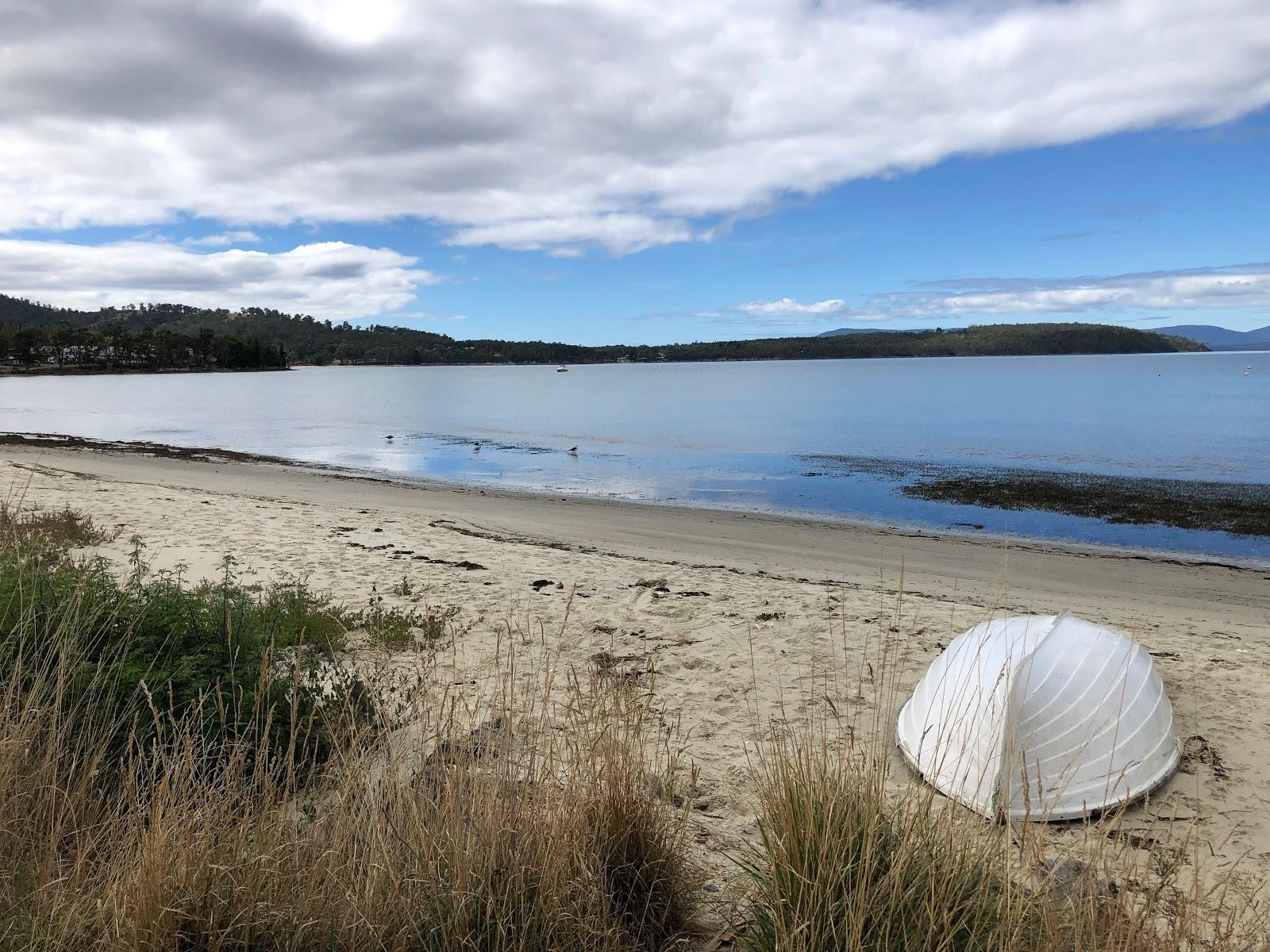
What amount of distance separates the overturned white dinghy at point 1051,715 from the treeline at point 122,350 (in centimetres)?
15954

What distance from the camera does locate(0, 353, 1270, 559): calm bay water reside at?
77.9 feet

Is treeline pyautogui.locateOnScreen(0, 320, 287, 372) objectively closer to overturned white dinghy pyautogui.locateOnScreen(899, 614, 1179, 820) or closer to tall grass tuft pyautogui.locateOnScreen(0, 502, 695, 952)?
tall grass tuft pyautogui.locateOnScreen(0, 502, 695, 952)

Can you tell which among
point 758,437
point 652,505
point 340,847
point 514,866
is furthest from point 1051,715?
point 758,437

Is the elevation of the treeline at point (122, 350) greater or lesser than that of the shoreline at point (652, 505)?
greater

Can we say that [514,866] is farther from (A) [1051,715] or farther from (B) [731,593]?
(B) [731,593]

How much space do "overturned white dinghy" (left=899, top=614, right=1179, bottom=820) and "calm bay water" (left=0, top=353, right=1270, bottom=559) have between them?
1331cm

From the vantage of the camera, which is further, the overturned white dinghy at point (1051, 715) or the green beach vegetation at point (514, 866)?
the overturned white dinghy at point (1051, 715)

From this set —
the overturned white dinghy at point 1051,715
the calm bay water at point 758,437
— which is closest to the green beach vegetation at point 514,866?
the overturned white dinghy at point 1051,715

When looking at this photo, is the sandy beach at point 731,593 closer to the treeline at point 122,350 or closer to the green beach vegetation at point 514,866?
the green beach vegetation at point 514,866

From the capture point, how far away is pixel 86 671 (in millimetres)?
4297

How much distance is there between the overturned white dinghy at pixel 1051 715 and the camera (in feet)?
15.7

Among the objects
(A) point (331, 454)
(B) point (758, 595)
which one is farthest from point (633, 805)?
(A) point (331, 454)

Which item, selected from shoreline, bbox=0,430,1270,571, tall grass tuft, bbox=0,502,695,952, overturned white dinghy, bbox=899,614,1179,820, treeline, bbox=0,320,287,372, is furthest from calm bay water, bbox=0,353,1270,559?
treeline, bbox=0,320,287,372

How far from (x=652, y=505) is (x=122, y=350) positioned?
154 metres
